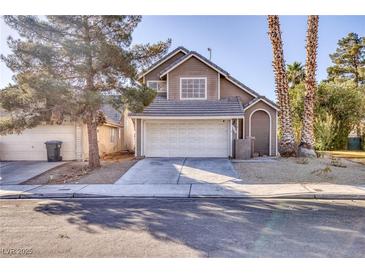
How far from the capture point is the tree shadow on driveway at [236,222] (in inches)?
173

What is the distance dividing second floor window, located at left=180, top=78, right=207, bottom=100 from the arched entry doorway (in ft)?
11.2

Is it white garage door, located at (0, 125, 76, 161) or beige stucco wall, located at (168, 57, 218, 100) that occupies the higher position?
beige stucco wall, located at (168, 57, 218, 100)

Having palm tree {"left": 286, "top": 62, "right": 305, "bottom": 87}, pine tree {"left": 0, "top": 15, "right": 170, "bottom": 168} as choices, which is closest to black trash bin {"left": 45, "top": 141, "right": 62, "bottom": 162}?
pine tree {"left": 0, "top": 15, "right": 170, "bottom": 168}

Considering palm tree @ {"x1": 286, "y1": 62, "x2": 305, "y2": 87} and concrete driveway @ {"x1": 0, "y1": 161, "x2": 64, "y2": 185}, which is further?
palm tree @ {"x1": 286, "y1": 62, "x2": 305, "y2": 87}

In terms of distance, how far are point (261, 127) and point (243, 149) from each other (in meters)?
2.57

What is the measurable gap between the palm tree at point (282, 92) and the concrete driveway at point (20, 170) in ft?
42.1

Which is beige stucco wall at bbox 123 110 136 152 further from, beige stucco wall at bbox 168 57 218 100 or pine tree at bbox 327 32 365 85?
pine tree at bbox 327 32 365 85

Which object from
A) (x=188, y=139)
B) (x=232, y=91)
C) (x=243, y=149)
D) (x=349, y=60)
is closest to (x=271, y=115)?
(x=232, y=91)

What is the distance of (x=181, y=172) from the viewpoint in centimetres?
1161

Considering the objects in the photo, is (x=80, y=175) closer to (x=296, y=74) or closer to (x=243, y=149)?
(x=243, y=149)

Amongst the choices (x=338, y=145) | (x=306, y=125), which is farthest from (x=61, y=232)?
(x=338, y=145)

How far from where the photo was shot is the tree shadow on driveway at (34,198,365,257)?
4395 millimetres
